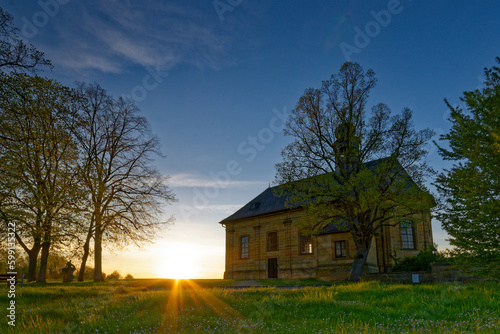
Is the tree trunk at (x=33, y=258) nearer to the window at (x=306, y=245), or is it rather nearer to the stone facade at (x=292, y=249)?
the stone facade at (x=292, y=249)

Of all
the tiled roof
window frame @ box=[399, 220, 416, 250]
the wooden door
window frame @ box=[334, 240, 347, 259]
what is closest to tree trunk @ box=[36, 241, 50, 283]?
the tiled roof

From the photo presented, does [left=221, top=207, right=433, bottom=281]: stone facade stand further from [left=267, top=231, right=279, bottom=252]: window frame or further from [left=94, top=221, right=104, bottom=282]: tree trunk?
[left=94, top=221, right=104, bottom=282]: tree trunk

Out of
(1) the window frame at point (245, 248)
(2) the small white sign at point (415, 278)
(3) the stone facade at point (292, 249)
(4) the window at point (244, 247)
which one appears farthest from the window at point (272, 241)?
(2) the small white sign at point (415, 278)

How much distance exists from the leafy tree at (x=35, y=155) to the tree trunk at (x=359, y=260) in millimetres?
17989

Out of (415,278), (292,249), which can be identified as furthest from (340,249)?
(415,278)

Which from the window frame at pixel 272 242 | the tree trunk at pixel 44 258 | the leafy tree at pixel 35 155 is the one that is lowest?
the tree trunk at pixel 44 258

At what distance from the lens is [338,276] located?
2998 centimetres

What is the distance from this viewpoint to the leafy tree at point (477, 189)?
13.0 meters

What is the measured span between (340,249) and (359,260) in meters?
7.26

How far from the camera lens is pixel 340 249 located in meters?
31.6

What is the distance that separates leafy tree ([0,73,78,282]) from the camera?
14.5 meters

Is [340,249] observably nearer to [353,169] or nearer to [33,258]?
[353,169]

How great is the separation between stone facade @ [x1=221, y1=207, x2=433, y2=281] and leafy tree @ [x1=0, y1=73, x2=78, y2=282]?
20635 mm

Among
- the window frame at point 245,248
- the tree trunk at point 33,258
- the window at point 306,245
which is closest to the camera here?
the tree trunk at point 33,258
